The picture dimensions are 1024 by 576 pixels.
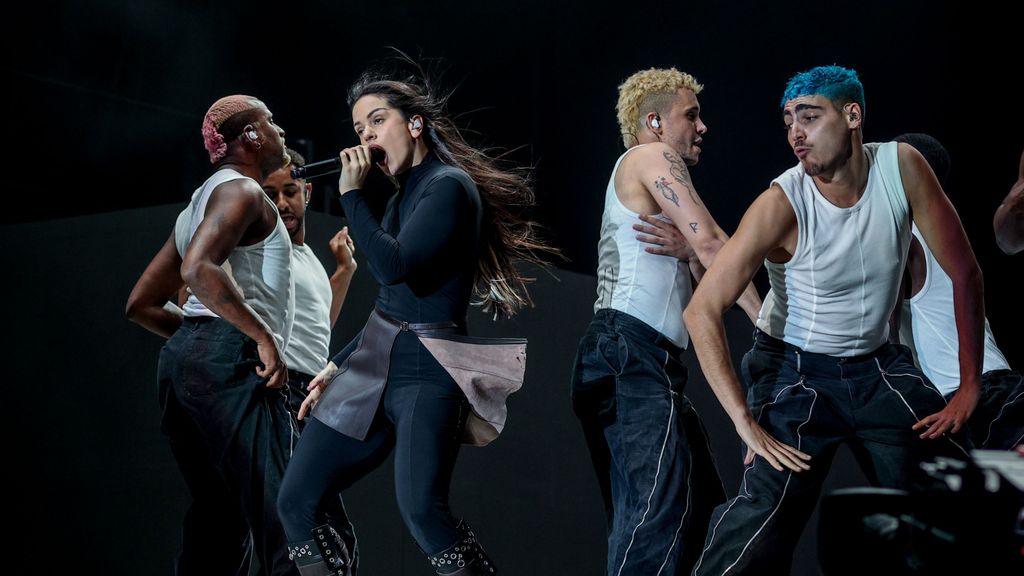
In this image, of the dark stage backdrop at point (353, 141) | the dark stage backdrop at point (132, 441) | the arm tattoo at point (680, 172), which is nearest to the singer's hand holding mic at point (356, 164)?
the arm tattoo at point (680, 172)

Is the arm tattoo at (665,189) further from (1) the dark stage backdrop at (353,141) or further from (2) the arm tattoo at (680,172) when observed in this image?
(1) the dark stage backdrop at (353,141)

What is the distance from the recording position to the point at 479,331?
15.0 feet

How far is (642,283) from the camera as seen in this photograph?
290cm

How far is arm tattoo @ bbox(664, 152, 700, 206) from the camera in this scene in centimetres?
293

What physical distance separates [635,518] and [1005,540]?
1716 millimetres

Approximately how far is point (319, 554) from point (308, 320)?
1240 millimetres

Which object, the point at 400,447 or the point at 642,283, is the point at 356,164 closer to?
the point at 400,447

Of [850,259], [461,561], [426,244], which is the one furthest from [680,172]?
[461,561]

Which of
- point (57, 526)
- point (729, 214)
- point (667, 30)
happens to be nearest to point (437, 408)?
point (57, 526)

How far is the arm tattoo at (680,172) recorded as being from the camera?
2.93 metres

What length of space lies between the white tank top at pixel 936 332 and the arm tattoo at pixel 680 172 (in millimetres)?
806

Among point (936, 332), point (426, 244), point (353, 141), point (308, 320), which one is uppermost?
point (353, 141)

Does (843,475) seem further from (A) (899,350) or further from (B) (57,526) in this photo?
(B) (57,526)

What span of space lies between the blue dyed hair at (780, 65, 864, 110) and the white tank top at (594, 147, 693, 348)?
1.73 feet
